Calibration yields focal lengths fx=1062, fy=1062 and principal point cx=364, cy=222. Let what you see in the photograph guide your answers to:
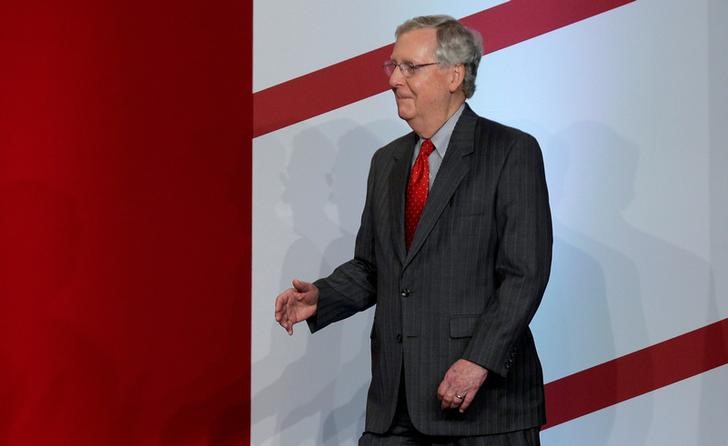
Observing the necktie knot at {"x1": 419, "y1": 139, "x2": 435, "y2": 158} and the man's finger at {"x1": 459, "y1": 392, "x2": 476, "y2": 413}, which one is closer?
the man's finger at {"x1": 459, "y1": 392, "x2": 476, "y2": 413}

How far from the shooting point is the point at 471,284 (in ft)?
7.77

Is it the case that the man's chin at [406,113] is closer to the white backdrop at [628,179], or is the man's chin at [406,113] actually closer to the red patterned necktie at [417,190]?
the red patterned necktie at [417,190]

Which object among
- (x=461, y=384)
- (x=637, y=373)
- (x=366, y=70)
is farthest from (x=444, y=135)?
(x=637, y=373)

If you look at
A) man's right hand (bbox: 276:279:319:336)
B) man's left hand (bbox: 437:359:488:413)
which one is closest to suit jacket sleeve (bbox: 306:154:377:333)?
man's right hand (bbox: 276:279:319:336)

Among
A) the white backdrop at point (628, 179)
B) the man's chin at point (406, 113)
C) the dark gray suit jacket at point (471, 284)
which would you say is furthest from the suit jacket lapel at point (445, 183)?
the white backdrop at point (628, 179)

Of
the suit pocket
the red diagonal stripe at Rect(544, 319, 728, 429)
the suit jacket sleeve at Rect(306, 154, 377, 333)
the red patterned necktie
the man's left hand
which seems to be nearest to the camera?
the man's left hand

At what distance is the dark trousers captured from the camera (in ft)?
7.68

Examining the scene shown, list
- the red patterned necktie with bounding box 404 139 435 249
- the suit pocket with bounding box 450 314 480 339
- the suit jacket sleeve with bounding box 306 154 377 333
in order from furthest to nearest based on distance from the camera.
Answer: the suit jacket sleeve with bounding box 306 154 377 333
the red patterned necktie with bounding box 404 139 435 249
the suit pocket with bounding box 450 314 480 339

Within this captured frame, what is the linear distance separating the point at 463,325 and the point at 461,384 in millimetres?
165

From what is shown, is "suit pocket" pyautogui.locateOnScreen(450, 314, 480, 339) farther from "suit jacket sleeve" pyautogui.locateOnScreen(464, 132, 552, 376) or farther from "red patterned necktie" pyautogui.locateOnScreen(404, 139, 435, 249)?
"red patterned necktie" pyautogui.locateOnScreen(404, 139, 435, 249)

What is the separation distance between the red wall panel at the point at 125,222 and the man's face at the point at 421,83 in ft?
3.20

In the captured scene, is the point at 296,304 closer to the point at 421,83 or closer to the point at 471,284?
the point at 471,284

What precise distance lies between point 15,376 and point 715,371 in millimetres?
2111

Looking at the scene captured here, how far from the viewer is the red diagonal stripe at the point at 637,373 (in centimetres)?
312
